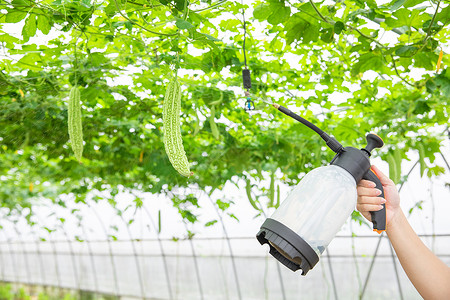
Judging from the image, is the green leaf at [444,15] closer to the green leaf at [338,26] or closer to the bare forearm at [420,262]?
the green leaf at [338,26]

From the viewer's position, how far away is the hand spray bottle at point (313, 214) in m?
1.11

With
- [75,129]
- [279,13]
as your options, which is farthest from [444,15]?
[75,129]

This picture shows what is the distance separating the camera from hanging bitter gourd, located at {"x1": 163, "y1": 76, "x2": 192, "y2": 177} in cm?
176

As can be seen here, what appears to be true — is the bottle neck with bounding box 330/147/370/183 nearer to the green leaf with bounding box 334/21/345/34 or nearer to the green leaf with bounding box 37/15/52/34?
the green leaf with bounding box 334/21/345/34

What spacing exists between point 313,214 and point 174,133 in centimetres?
86

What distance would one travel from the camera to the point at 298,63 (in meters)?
3.53

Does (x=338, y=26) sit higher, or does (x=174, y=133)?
(x=338, y=26)

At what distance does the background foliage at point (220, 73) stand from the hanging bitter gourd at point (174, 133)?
0.21 meters

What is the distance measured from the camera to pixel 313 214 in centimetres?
114

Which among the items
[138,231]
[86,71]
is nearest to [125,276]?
[138,231]

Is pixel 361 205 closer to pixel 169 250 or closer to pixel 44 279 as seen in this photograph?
pixel 169 250

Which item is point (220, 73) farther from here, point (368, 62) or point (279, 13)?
point (279, 13)

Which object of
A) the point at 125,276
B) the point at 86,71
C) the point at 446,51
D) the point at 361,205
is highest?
the point at 446,51

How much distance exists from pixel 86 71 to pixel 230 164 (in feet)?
8.44
